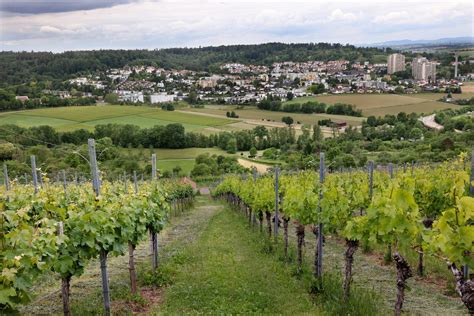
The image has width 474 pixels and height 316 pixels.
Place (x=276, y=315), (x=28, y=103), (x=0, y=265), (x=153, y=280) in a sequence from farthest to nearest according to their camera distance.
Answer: (x=28, y=103) < (x=153, y=280) < (x=276, y=315) < (x=0, y=265)

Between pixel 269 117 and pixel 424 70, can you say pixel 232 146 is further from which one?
pixel 424 70

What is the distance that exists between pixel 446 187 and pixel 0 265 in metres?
9.44

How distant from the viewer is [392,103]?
82.9 metres

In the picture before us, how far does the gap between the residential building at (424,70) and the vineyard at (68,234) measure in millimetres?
116225

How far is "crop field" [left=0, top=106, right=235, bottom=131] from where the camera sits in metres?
65.3

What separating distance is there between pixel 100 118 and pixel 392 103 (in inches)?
2285

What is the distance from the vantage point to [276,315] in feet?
22.4

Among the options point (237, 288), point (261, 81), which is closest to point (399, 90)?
point (261, 81)

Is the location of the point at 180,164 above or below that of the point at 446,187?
below

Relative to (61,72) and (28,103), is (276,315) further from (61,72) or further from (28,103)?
(61,72)

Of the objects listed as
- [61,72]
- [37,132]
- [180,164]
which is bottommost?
[180,164]

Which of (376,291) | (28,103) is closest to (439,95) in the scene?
(28,103)

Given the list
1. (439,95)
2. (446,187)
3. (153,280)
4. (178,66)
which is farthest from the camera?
(178,66)

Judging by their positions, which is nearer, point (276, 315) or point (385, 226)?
point (385, 226)
